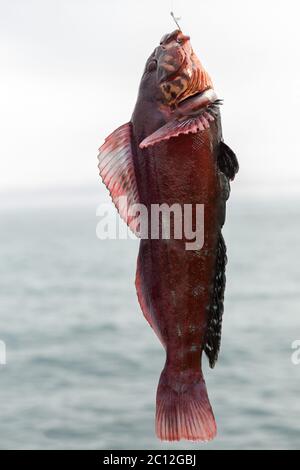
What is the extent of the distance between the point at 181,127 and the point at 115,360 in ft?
125

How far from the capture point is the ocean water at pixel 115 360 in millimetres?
31703

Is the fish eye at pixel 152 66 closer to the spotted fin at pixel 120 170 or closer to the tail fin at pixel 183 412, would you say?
the spotted fin at pixel 120 170

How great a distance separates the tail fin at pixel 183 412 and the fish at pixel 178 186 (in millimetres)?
12

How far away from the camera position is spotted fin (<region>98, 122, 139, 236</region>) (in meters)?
4.92

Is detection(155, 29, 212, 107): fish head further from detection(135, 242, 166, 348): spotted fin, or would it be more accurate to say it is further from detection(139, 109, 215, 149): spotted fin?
detection(135, 242, 166, 348): spotted fin

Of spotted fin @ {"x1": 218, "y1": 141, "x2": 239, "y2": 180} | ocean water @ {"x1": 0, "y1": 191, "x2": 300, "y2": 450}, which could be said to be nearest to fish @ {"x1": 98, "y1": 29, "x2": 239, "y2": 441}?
spotted fin @ {"x1": 218, "y1": 141, "x2": 239, "y2": 180}

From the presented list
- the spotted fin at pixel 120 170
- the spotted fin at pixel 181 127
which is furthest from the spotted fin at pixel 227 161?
the spotted fin at pixel 120 170

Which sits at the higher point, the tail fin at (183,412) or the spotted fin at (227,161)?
the spotted fin at (227,161)

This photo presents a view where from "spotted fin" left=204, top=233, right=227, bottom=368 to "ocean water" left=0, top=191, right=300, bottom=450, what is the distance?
927 inches

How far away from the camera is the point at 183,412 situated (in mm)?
5246

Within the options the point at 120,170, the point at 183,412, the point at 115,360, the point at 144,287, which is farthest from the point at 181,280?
the point at 115,360
